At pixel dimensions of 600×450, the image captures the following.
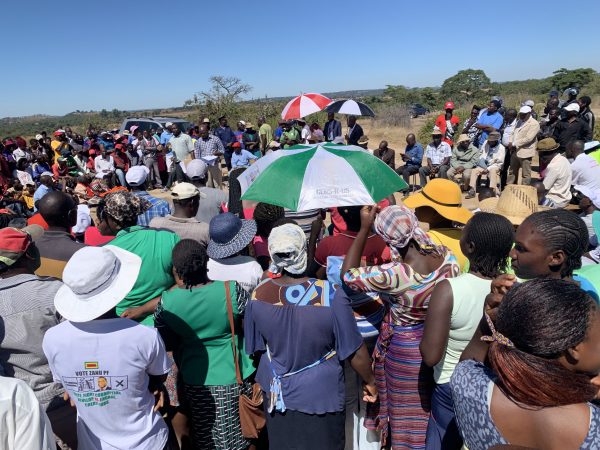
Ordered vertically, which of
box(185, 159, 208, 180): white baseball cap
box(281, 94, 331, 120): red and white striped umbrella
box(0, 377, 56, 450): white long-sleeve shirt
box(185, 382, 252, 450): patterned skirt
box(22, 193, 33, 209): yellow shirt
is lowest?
box(185, 382, 252, 450): patterned skirt

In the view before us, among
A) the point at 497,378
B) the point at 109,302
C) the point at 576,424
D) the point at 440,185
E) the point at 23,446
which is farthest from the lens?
the point at 440,185

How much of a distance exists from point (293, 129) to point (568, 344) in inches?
464

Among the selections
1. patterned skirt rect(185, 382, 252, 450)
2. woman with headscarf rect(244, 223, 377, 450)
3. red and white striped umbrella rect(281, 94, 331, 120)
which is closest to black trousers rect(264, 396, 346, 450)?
woman with headscarf rect(244, 223, 377, 450)

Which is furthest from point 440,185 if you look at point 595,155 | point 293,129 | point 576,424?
point 293,129

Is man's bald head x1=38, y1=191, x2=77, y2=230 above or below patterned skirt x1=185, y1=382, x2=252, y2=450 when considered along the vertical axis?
above

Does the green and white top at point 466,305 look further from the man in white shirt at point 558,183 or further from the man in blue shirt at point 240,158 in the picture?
the man in blue shirt at point 240,158

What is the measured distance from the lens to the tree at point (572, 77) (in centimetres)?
3412

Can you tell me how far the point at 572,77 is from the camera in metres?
35.0

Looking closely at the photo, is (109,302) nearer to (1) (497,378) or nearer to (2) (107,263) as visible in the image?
(2) (107,263)

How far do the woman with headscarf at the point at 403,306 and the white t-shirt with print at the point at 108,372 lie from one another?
113 centimetres

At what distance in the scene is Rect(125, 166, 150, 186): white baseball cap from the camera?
14.3 ft

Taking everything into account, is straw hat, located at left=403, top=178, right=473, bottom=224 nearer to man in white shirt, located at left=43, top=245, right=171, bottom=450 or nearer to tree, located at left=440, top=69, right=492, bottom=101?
man in white shirt, located at left=43, top=245, right=171, bottom=450

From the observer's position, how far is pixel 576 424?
1.26m

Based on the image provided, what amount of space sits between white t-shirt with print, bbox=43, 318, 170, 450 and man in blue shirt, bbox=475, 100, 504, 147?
10.2 meters
